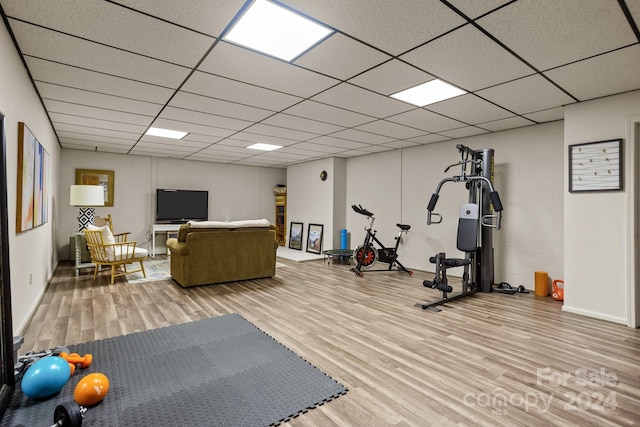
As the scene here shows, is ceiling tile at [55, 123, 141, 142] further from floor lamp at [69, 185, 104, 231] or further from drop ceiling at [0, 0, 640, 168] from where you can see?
floor lamp at [69, 185, 104, 231]

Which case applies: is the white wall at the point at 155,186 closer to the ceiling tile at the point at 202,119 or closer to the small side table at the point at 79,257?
the small side table at the point at 79,257

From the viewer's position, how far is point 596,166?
3406 mm

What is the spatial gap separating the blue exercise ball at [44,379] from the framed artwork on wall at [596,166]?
4843 mm

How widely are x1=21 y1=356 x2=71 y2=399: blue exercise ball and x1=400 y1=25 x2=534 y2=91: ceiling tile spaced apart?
125 inches

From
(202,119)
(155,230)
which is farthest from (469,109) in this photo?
(155,230)

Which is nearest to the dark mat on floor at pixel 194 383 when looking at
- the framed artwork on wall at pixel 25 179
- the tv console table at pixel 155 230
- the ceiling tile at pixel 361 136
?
the framed artwork on wall at pixel 25 179

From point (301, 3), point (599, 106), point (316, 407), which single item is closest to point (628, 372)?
point (316, 407)

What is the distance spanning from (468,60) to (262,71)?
172 centimetres

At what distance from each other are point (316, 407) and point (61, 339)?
2.37 metres

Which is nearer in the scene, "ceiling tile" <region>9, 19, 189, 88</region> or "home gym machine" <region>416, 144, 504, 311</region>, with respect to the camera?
"ceiling tile" <region>9, 19, 189, 88</region>

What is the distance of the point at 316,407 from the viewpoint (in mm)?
1856

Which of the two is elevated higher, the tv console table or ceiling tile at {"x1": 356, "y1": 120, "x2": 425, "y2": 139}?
ceiling tile at {"x1": 356, "y1": 120, "x2": 425, "y2": 139}

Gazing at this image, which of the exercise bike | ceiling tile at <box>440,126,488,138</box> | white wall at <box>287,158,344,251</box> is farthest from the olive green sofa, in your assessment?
ceiling tile at <box>440,126,488,138</box>

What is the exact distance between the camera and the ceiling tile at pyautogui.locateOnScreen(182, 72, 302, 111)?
305 cm
